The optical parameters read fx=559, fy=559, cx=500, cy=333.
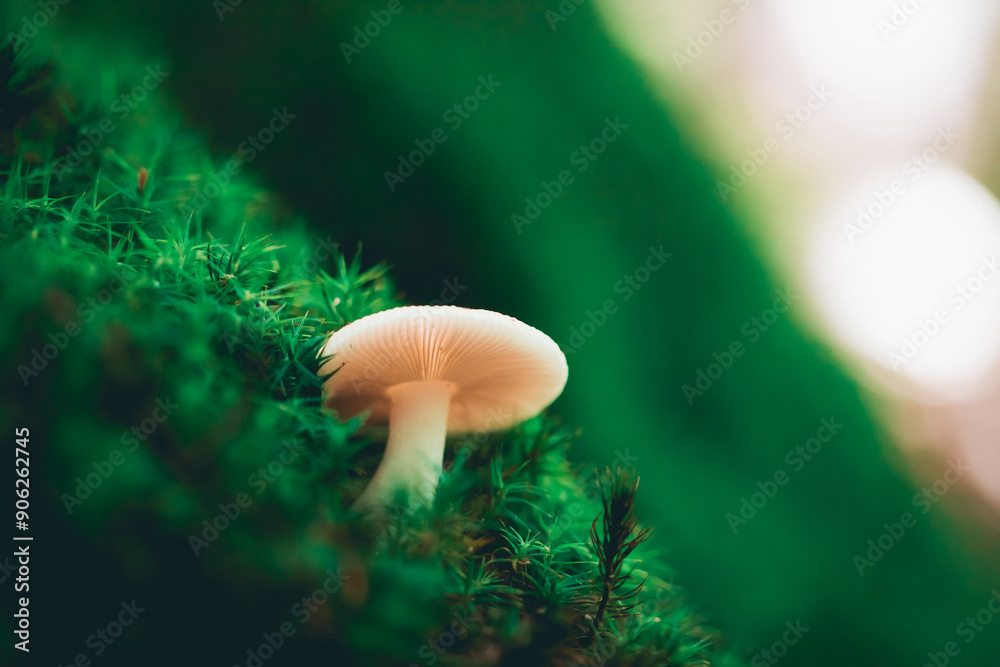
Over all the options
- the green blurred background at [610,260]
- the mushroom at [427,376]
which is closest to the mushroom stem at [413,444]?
the mushroom at [427,376]

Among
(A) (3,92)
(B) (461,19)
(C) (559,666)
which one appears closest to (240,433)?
(C) (559,666)

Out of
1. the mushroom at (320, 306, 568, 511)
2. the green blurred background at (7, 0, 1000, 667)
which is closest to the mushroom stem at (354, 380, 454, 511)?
the mushroom at (320, 306, 568, 511)

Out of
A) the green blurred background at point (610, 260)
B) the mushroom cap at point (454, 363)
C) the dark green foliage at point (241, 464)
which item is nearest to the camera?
the dark green foliage at point (241, 464)

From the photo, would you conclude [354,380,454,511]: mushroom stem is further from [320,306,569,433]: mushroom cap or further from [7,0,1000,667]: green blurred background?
[7,0,1000,667]: green blurred background

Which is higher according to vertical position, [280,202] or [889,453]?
[889,453]

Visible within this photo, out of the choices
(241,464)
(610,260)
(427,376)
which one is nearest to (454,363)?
(427,376)

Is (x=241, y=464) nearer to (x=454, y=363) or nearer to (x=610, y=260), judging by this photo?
(x=454, y=363)

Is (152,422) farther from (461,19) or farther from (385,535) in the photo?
(461,19)

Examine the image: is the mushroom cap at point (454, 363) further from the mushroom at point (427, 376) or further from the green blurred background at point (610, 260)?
the green blurred background at point (610, 260)
